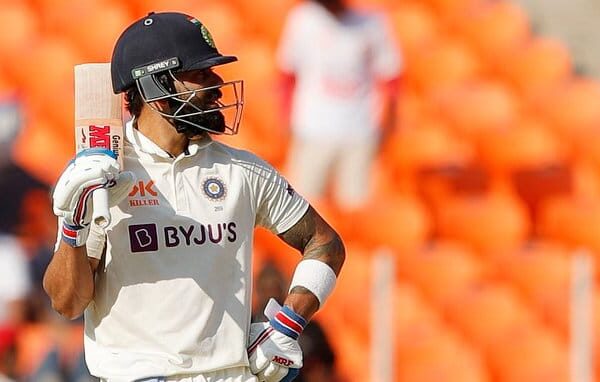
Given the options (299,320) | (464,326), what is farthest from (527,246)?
(299,320)

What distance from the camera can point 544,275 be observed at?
802cm

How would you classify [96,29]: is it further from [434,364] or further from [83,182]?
[83,182]

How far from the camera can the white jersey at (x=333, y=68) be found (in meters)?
8.12

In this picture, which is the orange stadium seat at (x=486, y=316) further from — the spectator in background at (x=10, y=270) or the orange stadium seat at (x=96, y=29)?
the orange stadium seat at (x=96, y=29)

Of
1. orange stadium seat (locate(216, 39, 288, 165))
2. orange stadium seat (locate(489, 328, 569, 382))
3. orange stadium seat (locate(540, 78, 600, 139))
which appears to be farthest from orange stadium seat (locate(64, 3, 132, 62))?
orange stadium seat (locate(489, 328, 569, 382))

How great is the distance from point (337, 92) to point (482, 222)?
1.04 metres

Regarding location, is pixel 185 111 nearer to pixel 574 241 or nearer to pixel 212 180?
pixel 212 180

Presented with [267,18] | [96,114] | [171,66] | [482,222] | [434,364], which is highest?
[171,66]

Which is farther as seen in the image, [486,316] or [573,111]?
[573,111]

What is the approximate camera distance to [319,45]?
8156mm

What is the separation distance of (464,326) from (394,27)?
7.94 ft

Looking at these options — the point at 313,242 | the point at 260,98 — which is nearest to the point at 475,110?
the point at 260,98

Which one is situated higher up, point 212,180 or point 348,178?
point 212,180

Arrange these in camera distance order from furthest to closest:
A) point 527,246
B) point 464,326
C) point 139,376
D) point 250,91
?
1. point 250,91
2. point 527,246
3. point 464,326
4. point 139,376
